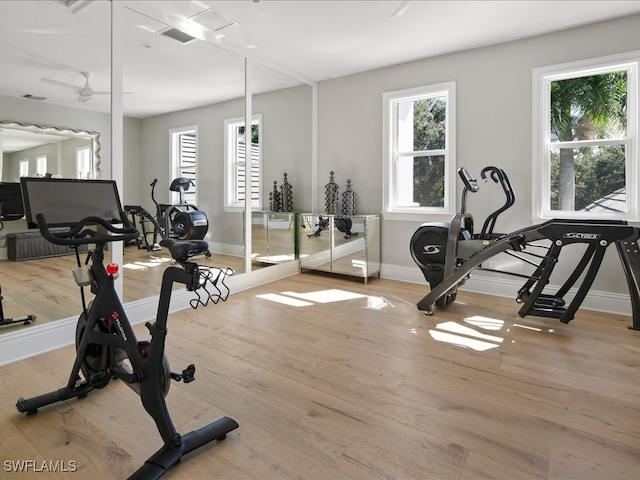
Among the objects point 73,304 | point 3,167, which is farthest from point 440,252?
point 3,167

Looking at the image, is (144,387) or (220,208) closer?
(144,387)

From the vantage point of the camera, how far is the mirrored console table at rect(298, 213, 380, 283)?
15.4 feet

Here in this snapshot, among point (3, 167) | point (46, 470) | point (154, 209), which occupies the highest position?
point (3, 167)

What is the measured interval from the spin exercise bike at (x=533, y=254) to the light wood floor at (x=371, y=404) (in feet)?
0.70

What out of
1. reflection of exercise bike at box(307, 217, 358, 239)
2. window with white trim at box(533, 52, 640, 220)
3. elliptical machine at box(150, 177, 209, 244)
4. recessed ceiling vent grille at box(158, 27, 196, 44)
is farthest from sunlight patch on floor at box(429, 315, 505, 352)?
recessed ceiling vent grille at box(158, 27, 196, 44)

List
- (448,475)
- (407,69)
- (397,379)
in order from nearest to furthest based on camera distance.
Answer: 1. (448,475)
2. (397,379)
3. (407,69)

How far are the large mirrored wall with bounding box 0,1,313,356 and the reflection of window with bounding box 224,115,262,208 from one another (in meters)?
0.07

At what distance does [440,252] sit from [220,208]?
235 centimetres

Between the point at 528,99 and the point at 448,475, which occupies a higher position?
the point at 528,99

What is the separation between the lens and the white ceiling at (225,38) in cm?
276

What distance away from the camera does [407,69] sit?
15.2 ft

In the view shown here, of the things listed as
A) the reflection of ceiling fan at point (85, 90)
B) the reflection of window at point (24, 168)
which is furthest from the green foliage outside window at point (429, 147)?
the reflection of window at point (24, 168)

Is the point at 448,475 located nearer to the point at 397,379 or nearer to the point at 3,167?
the point at 397,379

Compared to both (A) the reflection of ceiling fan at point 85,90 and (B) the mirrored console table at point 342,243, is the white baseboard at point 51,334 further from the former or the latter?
(B) the mirrored console table at point 342,243
